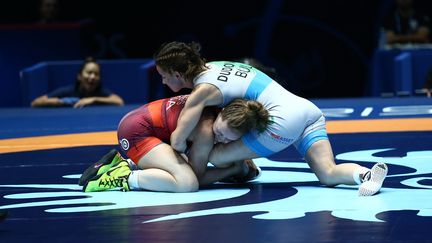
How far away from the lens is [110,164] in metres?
6.66

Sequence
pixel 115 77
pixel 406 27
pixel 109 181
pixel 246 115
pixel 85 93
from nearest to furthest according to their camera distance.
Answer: pixel 246 115 → pixel 109 181 → pixel 85 93 → pixel 115 77 → pixel 406 27

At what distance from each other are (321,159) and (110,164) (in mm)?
1350

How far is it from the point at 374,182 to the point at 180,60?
4.42 feet

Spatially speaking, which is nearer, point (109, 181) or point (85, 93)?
point (109, 181)

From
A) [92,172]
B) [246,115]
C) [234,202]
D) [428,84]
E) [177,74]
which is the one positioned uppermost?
[177,74]

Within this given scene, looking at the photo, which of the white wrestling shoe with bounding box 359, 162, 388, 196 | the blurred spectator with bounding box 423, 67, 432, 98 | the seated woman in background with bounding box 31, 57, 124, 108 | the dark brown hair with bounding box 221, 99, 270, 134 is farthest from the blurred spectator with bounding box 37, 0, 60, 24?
the white wrestling shoe with bounding box 359, 162, 388, 196

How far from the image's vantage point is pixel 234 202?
19.3ft

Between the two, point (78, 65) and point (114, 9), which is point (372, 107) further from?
point (114, 9)

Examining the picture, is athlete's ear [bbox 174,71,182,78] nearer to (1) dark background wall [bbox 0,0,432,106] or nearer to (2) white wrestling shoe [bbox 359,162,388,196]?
(2) white wrestling shoe [bbox 359,162,388,196]

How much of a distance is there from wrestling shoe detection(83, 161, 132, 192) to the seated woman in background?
523 cm

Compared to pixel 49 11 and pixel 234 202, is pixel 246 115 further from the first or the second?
pixel 49 11

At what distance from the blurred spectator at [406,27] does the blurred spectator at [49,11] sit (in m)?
4.34

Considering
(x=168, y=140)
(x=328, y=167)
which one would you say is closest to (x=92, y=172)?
(x=168, y=140)

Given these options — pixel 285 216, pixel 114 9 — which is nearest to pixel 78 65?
pixel 114 9
